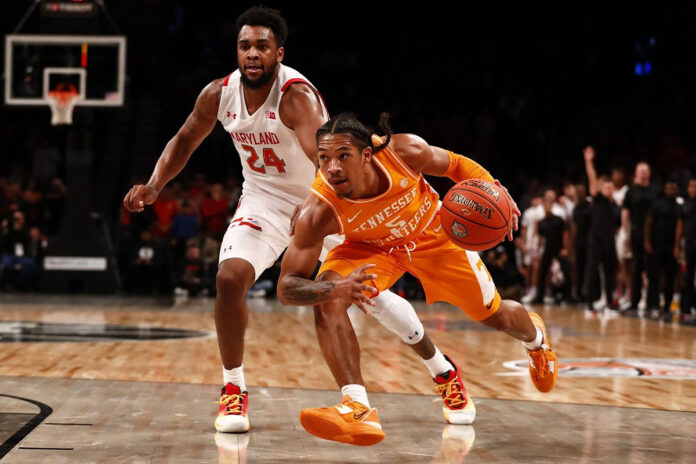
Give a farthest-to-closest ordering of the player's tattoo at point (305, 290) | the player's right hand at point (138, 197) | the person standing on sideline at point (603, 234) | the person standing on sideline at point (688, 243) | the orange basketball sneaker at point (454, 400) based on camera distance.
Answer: the person standing on sideline at point (603, 234), the person standing on sideline at point (688, 243), the player's right hand at point (138, 197), the orange basketball sneaker at point (454, 400), the player's tattoo at point (305, 290)

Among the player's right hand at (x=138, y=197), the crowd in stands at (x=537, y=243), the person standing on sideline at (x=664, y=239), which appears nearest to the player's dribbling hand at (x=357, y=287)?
the player's right hand at (x=138, y=197)

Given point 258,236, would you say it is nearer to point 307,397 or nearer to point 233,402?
point 233,402

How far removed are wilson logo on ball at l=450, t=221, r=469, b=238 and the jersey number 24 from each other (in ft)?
3.04

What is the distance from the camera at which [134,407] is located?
14.5 feet

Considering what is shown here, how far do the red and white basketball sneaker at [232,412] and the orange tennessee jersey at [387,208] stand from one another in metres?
0.89

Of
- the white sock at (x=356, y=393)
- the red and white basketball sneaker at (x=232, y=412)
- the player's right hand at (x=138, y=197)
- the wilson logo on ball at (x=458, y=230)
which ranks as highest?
the player's right hand at (x=138, y=197)

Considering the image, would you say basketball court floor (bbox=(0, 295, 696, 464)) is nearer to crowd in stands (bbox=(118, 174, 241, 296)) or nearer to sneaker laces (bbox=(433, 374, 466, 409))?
sneaker laces (bbox=(433, 374, 466, 409))

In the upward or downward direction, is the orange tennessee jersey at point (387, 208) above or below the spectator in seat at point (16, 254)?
above

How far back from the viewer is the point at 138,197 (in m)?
4.35

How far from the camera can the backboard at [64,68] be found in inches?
499

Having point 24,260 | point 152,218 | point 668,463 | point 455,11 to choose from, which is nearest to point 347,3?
point 455,11

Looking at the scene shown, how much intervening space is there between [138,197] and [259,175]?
60 centimetres

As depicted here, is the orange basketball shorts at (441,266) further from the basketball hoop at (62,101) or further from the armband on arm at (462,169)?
the basketball hoop at (62,101)

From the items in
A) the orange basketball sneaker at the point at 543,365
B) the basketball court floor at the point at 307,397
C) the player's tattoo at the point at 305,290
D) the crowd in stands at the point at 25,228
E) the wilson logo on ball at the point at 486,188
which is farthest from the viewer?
the crowd in stands at the point at 25,228
